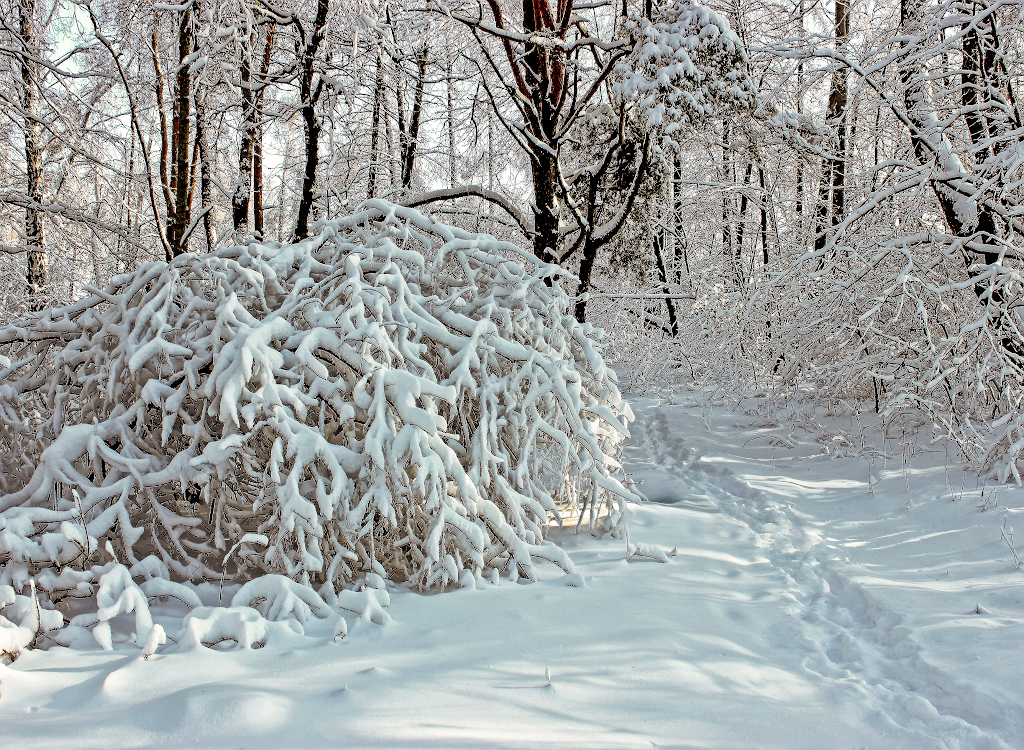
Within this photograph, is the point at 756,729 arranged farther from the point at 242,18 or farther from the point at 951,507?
the point at 242,18

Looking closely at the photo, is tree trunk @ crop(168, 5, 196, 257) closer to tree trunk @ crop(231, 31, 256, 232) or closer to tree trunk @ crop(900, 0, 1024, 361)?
tree trunk @ crop(231, 31, 256, 232)

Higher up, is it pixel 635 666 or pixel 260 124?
pixel 260 124

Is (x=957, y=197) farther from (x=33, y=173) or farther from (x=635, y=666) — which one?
(x=33, y=173)

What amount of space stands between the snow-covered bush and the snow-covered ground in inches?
14.5

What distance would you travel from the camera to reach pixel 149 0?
6.78 metres

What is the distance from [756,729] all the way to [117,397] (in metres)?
3.53

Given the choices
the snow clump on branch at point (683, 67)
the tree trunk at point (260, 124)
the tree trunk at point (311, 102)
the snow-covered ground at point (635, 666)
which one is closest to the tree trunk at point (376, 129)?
the tree trunk at point (260, 124)

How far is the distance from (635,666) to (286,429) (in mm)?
2015

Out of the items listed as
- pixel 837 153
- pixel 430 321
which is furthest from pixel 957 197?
pixel 430 321

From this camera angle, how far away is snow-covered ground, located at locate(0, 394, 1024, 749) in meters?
2.32

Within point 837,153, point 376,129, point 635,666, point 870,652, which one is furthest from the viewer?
point 376,129

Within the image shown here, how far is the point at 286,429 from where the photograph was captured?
11.5ft

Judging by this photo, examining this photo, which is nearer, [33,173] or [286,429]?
[286,429]

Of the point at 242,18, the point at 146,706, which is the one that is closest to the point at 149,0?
the point at 242,18
